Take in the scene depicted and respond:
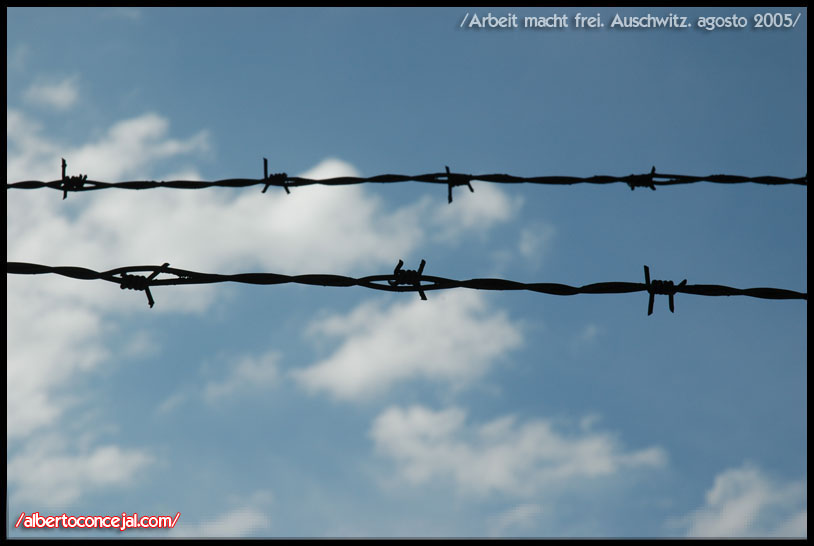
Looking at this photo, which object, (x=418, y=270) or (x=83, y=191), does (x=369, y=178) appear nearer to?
(x=418, y=270)

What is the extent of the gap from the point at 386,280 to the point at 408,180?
0.81 metres

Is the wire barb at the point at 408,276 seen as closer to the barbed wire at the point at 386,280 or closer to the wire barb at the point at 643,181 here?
the barbed wire at the point at 386,280

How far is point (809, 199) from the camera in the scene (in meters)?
4.72

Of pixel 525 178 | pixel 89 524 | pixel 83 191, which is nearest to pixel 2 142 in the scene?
pixel 83 191

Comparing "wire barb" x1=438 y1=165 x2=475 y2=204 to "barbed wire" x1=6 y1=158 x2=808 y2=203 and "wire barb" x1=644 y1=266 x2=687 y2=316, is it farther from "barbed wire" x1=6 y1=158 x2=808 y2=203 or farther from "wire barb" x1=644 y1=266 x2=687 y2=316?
"wire barb" x1=644 y1=266 x2=687 y2=316

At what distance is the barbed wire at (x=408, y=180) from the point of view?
456 cm

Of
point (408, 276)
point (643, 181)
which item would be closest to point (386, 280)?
point (408, 276)

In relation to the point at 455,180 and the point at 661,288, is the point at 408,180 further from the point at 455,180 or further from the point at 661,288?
the point at 661,288

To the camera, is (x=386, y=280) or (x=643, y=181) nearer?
(x=386, y=280)

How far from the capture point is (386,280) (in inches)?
160

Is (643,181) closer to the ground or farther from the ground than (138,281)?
farther from the ground

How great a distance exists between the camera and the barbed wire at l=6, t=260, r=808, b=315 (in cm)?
396

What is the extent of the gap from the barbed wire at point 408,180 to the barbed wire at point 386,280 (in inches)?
29.2

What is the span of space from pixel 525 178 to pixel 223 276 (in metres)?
1.91
